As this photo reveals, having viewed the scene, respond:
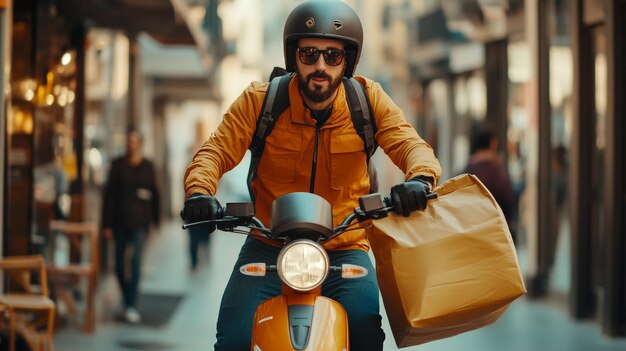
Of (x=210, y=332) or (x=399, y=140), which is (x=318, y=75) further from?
(x=210, y=332)

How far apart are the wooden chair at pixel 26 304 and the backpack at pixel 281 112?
145 inches

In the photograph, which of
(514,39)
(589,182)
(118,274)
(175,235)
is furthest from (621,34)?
(175,235)

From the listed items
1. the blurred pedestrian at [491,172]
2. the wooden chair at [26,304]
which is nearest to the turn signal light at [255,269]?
the wooden chair at [26,304]

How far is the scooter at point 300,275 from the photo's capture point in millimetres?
3742

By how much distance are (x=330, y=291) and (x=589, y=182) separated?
337 inches

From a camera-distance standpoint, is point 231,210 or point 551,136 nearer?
point 231,210

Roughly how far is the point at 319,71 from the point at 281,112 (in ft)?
0.88

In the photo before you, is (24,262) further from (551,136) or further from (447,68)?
(447,68)

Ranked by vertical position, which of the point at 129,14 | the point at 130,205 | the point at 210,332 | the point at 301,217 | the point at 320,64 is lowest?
the point at 210,332

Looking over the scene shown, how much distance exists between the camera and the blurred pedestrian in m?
11.5

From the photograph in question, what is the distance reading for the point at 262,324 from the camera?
386 centimetres

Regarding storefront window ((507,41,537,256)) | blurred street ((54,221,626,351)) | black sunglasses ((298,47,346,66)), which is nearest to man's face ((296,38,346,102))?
black sunglasses ((298,47,346,66))

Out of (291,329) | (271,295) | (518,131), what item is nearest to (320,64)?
(271,295)

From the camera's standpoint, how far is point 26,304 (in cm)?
795
